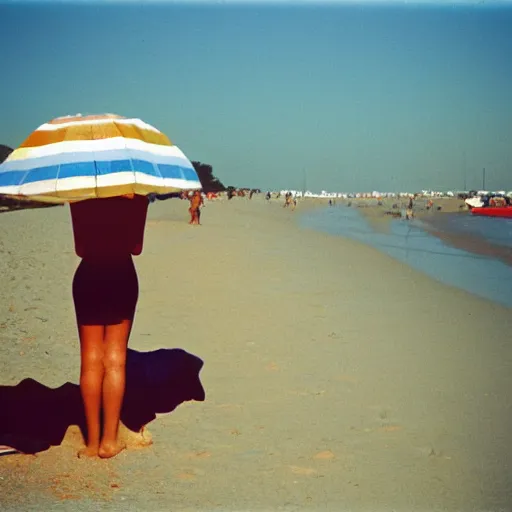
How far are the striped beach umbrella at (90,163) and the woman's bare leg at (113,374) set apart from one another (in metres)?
0.96

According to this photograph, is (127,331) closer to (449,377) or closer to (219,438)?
(219,438)

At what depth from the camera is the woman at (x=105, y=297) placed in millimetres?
3816

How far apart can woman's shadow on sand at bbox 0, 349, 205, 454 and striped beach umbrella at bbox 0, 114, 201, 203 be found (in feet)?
5.95

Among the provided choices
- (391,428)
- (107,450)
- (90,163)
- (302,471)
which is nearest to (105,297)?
(90,163)

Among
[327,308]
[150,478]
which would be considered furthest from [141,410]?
[327,308]

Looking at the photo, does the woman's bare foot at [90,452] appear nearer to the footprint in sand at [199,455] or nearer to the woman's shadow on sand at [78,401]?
the woman's shadow on sand at [78,401]

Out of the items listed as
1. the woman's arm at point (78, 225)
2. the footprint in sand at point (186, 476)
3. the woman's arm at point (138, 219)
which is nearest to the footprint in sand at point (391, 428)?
the footprint in sand at point (186, 476)

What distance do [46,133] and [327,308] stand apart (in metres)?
6.09

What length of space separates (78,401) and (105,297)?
1665 millimetres

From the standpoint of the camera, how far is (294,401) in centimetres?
527

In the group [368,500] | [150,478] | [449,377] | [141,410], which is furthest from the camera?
[449,377]

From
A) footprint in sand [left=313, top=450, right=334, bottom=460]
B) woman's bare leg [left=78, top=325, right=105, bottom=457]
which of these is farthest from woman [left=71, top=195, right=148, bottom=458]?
footprint in sand [left=313, top=450, right=334, bottom=460]

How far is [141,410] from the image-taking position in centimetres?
509

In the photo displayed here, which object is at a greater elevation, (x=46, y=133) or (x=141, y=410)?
(x=46, y=133)
